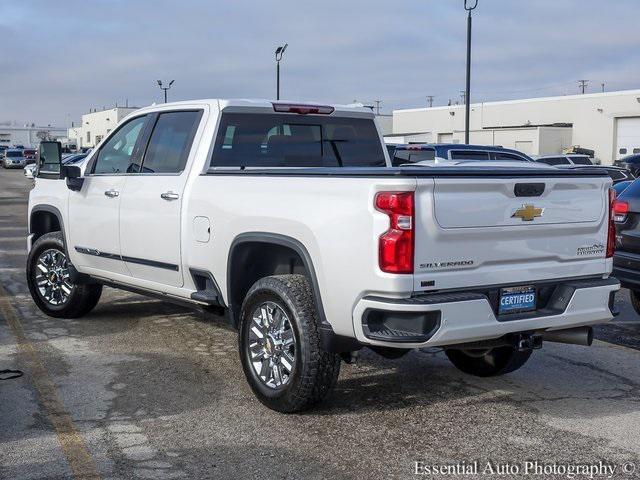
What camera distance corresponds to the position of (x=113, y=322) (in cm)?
834

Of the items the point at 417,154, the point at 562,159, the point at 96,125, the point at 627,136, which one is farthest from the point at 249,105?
the point at 96,125

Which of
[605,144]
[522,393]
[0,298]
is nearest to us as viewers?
[522,393]

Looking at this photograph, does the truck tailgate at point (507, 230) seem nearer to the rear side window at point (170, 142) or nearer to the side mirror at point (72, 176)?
the rear side window at point (170, 142)

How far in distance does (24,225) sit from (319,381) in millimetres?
16294

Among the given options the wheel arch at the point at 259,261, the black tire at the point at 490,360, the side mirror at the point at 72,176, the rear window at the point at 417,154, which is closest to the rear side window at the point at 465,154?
the rear window at the point at 417,154

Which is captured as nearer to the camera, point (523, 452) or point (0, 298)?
point (523, 452)

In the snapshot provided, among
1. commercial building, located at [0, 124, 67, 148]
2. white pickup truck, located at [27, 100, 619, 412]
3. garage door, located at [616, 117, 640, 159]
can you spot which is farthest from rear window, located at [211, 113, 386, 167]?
commercial building, located at [0, 124, 67, 148]

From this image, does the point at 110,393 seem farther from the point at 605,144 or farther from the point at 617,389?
the point at 605,144

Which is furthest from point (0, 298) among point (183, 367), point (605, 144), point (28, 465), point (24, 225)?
point (605, 144)

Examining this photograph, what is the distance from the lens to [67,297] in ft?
27.3

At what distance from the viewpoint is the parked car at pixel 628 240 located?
795 cm

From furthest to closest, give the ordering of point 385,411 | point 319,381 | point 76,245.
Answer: point 76,245 < point 385,411 < point 319,381

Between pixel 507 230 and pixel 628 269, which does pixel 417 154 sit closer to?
pixel 628 269

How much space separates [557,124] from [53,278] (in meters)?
49.5
